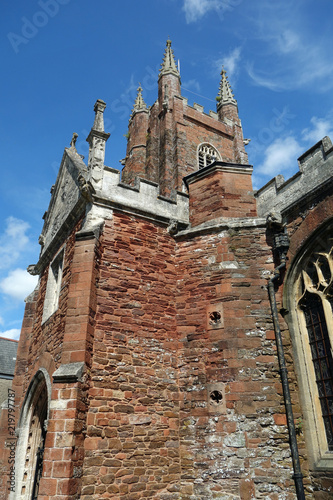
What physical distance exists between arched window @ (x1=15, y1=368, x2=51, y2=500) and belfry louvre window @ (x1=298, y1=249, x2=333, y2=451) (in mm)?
5941

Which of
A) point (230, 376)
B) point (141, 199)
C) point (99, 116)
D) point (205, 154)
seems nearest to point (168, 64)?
point (205, 154)

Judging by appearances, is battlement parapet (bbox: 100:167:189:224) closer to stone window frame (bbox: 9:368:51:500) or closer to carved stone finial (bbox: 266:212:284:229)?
carved stone finial (bbox: 266:212:284:229)

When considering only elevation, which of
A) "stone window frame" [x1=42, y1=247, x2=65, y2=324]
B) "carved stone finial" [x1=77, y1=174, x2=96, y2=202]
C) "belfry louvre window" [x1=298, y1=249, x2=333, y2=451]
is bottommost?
"belfry louvre window" [x1=298, y1=249, x2=333, y2=451]

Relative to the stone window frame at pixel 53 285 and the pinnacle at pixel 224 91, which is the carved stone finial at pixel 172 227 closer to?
the stone window frame at pixel 53 285

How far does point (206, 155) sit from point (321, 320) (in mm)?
15656

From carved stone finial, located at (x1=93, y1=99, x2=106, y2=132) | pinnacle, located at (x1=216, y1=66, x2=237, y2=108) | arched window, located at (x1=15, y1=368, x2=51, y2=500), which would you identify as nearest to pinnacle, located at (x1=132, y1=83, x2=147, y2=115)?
pinnacle, located at (x1=216, y1=66, x2=237, y2=108)

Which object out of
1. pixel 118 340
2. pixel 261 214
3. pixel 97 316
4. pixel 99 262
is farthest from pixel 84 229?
pixel 261 214

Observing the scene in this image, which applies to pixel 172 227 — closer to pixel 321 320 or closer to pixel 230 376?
pixel 230 376

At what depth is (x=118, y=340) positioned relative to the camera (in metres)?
8.35

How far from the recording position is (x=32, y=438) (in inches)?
407

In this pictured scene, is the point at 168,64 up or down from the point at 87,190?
up

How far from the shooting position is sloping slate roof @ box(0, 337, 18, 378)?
20.9 metres

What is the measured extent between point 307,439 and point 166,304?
3.98 meters

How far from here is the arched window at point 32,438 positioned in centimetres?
982
